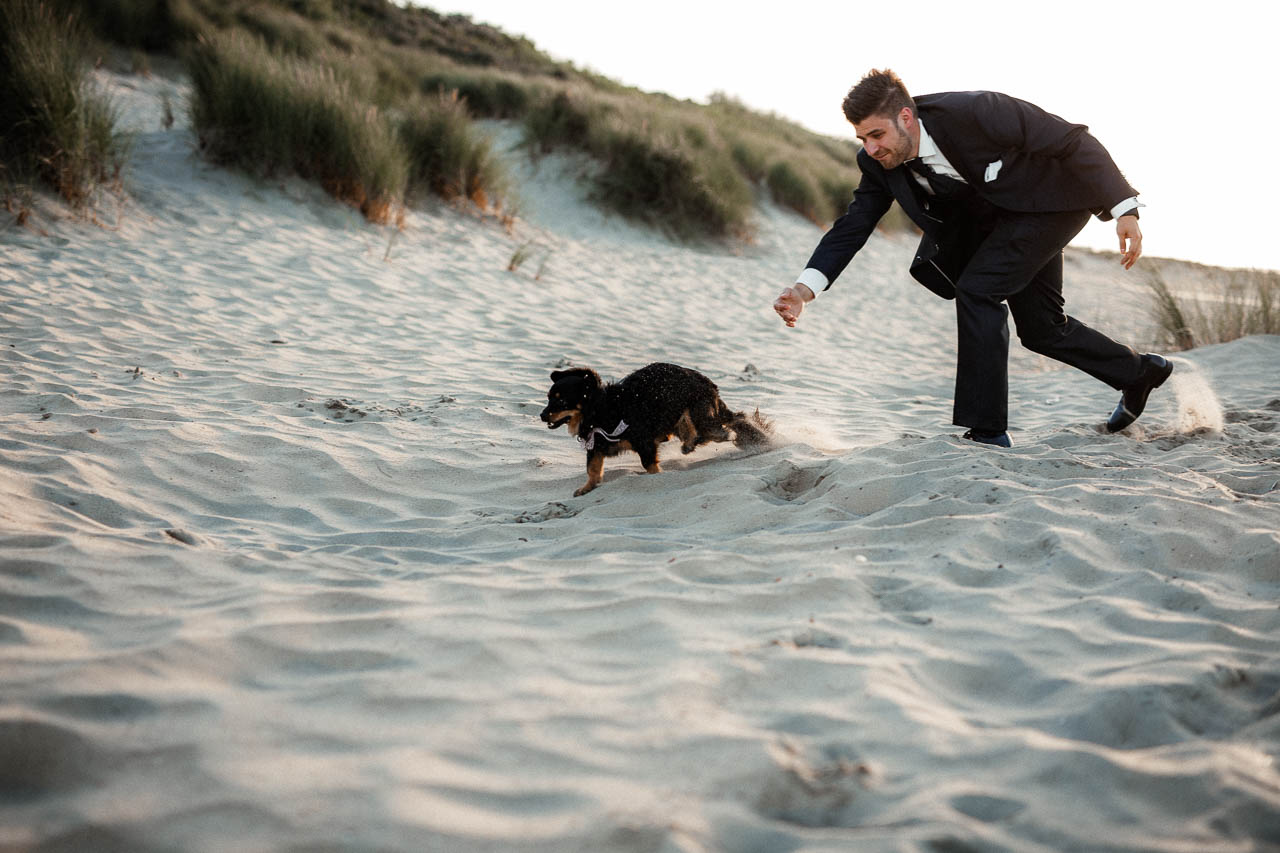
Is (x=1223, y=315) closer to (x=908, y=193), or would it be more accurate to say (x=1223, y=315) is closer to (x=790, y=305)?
(x=908, y=193)

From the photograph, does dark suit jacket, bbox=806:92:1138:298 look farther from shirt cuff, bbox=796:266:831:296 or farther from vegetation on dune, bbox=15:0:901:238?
vegetation on dune, bbox=15:0:901:238

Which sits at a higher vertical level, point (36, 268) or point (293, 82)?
point (293, 82)

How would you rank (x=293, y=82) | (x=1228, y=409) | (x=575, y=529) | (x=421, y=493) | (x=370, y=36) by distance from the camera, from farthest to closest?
(x=370, y=36), (x=293, y=82), (x=1228, y=409), (x=421, y=493), (x=575, y=529)

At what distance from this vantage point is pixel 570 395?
3.83 metres

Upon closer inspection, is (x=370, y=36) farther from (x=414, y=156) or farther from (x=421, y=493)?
(x=421, y=493)

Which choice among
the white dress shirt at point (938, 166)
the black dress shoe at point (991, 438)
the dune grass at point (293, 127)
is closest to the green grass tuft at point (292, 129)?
the dune grass at point (293, 127)

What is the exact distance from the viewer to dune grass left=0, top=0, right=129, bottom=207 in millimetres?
6695

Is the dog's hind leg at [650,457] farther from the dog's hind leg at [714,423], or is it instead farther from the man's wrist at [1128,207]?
the man's wrist at [1128,207]

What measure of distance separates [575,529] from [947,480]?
5.15 feet

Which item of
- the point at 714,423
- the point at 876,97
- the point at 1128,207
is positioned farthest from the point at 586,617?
the point at 1128,207

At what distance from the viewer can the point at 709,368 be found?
657 centimetres

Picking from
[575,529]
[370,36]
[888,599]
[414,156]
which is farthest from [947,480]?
[370,36]

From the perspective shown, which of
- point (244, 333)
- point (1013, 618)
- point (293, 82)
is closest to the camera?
point (1013, 618)

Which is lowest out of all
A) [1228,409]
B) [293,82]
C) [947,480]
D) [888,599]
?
[888,599]
